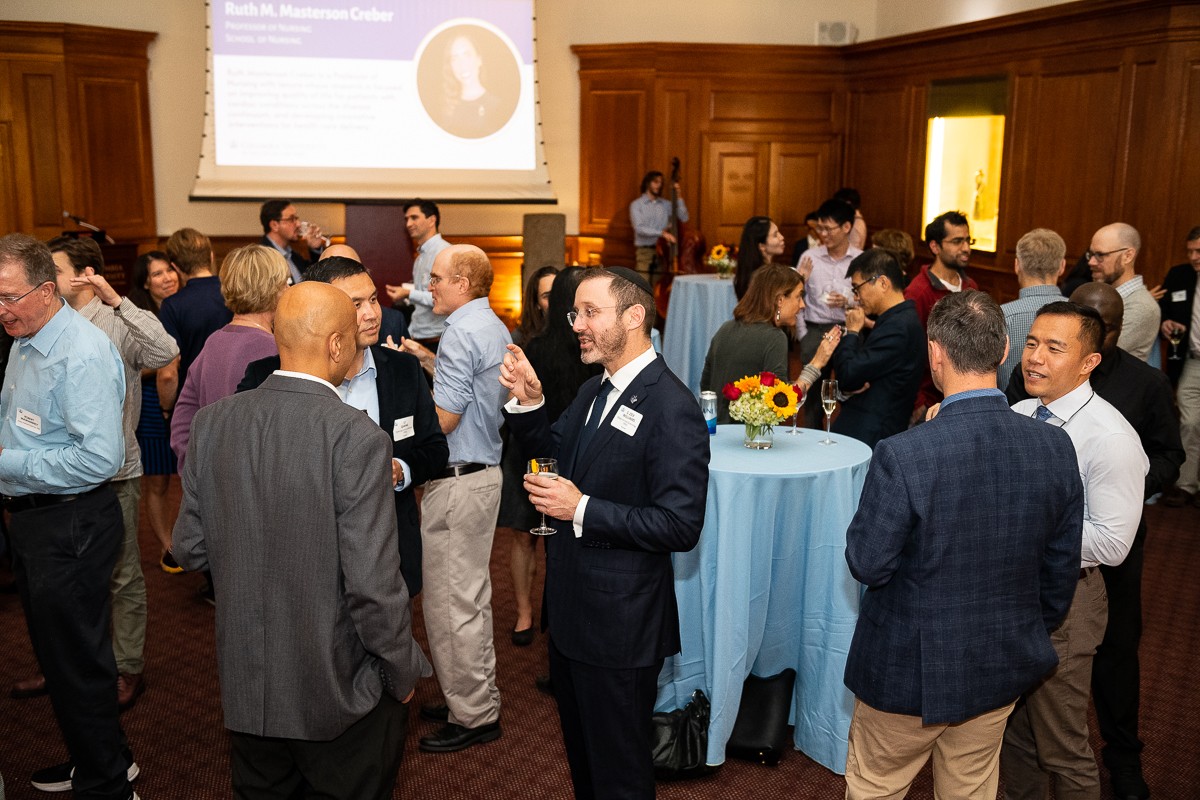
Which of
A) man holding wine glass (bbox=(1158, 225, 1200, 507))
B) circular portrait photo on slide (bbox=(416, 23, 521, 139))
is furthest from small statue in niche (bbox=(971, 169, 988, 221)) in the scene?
circular portrait photo on slide (bbox=(416, 23, 521, 139))

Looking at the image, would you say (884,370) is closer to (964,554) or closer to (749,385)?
(749,385)

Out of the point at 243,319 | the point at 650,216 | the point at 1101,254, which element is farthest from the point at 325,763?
the point at 650,216

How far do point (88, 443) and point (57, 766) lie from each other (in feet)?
4.10

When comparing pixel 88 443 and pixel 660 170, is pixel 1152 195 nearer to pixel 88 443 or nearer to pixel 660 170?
pixel 660 170

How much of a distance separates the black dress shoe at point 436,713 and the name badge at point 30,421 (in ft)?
5.29

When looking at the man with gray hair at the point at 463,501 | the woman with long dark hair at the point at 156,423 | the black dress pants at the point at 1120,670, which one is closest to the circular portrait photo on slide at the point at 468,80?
the woman with long dark hair at the point at 156,423

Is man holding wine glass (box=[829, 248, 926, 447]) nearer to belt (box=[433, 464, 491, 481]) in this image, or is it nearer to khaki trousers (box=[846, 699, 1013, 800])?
belt (box=[433, 464, 491, 481])

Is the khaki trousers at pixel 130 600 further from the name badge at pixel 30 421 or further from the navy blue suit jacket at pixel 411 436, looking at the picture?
the navy blue suit jacket at pixel 411 436

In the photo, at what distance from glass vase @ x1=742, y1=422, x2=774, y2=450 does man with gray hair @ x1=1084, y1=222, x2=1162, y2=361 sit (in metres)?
2.10

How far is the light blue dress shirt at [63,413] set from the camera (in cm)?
264

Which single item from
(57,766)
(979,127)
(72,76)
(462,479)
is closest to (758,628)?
(462,479)

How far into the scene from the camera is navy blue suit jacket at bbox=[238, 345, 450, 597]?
2.80 meters

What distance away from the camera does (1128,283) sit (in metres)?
4.64

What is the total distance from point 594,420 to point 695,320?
523 cm
